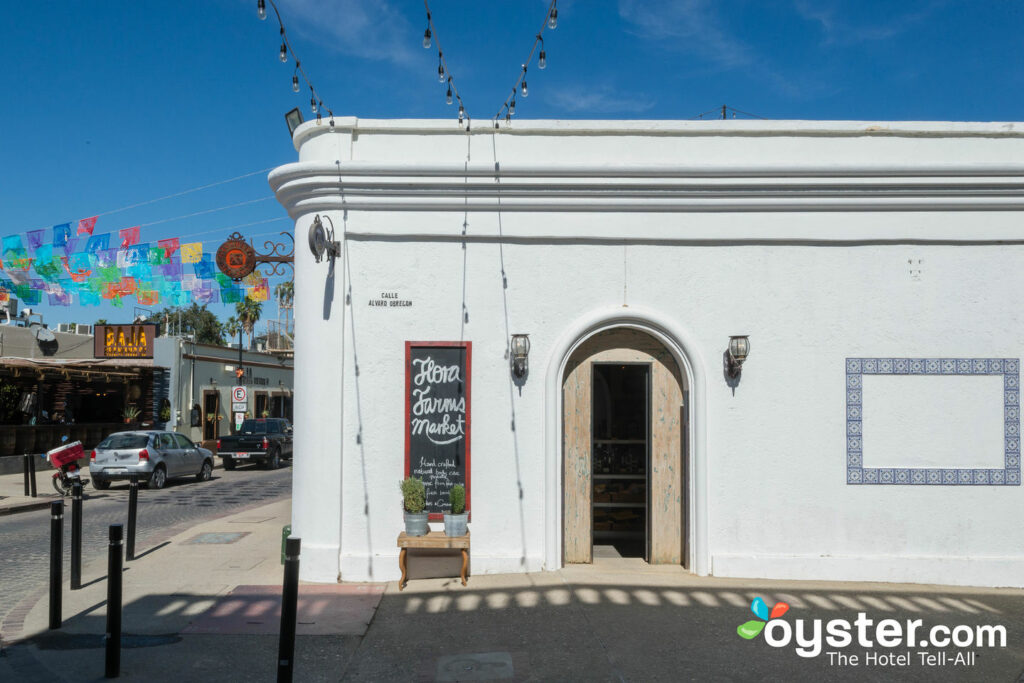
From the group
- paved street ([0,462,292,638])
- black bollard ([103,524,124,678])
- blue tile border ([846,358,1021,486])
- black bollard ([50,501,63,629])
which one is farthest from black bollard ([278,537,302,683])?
blue tile border ([846,358,1021,486])

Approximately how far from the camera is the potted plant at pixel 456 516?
7.73 m

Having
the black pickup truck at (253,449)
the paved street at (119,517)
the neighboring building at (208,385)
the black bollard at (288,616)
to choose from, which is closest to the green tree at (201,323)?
the neighboring building at (208,385)

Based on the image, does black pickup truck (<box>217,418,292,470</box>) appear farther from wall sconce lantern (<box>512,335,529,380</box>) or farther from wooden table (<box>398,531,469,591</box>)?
wall sconce lantern (<box>512,335,529,380</box>)

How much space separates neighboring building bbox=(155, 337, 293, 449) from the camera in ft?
94.7

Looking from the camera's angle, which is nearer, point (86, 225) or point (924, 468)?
point (924, 468)

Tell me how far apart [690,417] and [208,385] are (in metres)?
26.8

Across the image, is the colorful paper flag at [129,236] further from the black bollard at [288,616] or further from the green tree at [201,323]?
the green tree at [201,323]

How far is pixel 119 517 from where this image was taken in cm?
1362

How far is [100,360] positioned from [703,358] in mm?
25856

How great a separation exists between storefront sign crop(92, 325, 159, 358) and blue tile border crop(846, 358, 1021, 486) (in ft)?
84.8

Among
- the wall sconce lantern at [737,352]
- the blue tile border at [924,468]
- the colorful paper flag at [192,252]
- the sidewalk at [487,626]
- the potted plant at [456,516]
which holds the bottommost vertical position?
the sidewalk at [487,626]

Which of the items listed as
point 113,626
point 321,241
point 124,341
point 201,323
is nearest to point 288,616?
point 113,626

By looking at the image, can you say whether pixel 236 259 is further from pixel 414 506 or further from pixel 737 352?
pixel 737 352

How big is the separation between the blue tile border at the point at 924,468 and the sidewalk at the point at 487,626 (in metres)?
1.09
